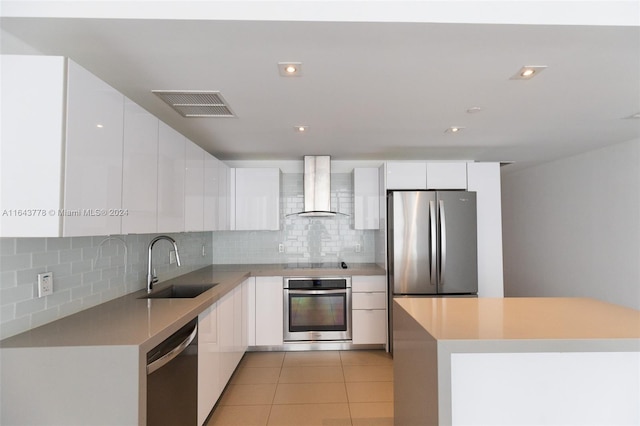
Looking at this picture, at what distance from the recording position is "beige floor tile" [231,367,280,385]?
2.88m

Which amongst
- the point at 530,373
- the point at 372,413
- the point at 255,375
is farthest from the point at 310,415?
the point at 530,373

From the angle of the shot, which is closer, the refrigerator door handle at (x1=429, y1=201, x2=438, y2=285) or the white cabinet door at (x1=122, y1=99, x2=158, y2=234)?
the white cabinet door at (x1=122, y1=99, x2=158, y2=234)

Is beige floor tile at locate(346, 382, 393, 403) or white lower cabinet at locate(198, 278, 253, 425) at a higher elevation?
white lower cabinet at locate(198, 278, 253, 425)

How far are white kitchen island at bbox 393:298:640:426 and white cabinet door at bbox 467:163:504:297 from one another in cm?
223

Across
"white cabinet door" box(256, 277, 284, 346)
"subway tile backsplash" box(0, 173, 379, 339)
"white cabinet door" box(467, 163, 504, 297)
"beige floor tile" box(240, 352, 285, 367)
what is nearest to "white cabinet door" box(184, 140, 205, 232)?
"subway tile backsplash" box(0, 173, 379, 339)

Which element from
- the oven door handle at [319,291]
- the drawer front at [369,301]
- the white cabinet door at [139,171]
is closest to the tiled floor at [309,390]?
the drawer front at [369,301]

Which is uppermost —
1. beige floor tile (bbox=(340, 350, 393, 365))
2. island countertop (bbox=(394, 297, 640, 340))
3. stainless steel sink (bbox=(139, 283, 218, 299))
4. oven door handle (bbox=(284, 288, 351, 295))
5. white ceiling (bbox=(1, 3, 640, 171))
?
white ceiling (bbox=(1, 3, 640, 171))

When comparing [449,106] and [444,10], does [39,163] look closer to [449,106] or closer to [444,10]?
[444,10]

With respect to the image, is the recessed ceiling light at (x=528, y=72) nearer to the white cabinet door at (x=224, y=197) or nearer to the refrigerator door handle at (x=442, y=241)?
the refrigerator door handle at (x=442, y=241)

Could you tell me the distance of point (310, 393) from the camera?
2.66 meters

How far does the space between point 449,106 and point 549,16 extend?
98cm

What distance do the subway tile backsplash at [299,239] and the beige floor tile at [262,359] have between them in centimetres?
117

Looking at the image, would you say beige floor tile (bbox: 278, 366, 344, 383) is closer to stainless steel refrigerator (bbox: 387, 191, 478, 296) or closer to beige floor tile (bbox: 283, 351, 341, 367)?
beige floor tile (bbox: 283, 351, 341, 367)

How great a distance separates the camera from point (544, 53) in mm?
1565
